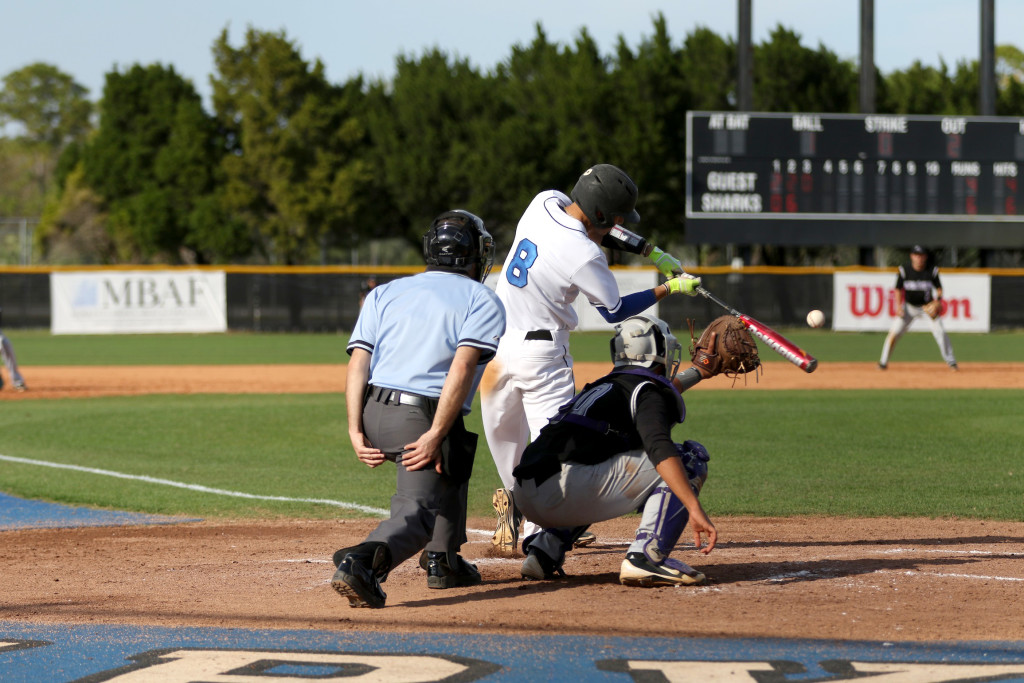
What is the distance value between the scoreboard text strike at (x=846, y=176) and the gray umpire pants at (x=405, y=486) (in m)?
21.6

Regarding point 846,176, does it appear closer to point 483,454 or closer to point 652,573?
point 483,454

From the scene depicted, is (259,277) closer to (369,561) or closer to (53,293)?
(53,293)

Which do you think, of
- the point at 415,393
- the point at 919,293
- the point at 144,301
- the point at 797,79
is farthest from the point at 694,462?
the point at 797,79

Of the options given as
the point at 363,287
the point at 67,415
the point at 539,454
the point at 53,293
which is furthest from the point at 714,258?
the point at 539,454

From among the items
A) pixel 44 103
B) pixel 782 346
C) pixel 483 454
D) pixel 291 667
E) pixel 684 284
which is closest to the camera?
pixel 291 667

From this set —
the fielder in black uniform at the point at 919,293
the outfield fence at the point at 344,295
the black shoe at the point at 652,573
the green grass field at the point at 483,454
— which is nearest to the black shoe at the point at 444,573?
the black shoe at the point at 652,573

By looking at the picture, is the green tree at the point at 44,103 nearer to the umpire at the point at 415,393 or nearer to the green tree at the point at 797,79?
the green tree at the point at 797,79

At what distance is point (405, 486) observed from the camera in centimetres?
458

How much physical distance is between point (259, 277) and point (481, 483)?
2455 cm

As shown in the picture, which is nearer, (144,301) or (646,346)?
(646,346)

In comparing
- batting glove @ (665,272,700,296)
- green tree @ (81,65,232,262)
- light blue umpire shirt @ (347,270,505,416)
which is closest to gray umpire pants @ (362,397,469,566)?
light blue umpire shirt @ (347,270,505,416)

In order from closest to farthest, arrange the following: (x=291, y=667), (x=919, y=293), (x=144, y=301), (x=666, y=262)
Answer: (x=291, y=667) < (x=666, y=262) < (x=919, y=293) < (x=144, y=301)

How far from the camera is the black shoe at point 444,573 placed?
4.93 meters

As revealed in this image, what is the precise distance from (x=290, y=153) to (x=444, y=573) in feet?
135
